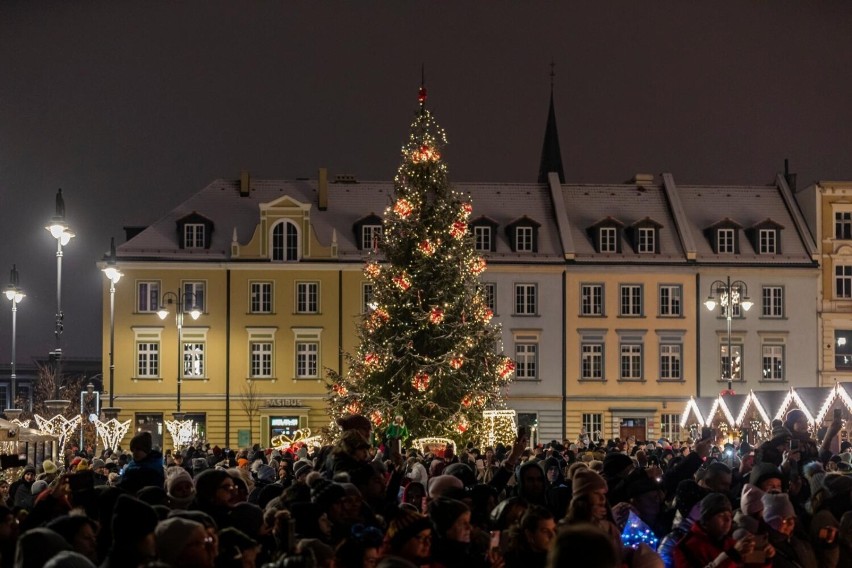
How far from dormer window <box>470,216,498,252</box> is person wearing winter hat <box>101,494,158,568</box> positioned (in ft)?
196

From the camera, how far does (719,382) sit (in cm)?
6650

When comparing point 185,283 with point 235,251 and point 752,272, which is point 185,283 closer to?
point 235,251

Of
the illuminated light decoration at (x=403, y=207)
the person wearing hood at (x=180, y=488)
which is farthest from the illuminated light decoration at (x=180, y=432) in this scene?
the person wearing hood at (x=180, y=488)

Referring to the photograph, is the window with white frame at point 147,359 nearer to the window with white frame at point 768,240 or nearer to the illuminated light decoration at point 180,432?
the illuminated light decoration at point 180,432

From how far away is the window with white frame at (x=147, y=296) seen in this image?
213 feet

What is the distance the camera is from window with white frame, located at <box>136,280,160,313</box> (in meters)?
64.9

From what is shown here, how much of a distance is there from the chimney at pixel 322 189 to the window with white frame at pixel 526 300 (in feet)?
31.3

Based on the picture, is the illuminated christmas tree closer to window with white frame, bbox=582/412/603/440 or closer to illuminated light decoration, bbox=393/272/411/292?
illuminated light decoration, bbox=393/272/411/292

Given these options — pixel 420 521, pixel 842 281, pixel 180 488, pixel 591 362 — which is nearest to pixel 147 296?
pixel 591 362

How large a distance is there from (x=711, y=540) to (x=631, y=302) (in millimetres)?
57668

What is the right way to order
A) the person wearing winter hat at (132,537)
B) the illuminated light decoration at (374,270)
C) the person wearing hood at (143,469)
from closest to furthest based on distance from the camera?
the person wearing winter hat at (132,537) → the person wearing hood at (143,469) → the illuminated light decoration at (374,270)

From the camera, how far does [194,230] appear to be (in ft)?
218

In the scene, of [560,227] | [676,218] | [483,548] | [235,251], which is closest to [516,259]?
[560,227]

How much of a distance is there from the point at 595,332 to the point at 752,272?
7597 mm
